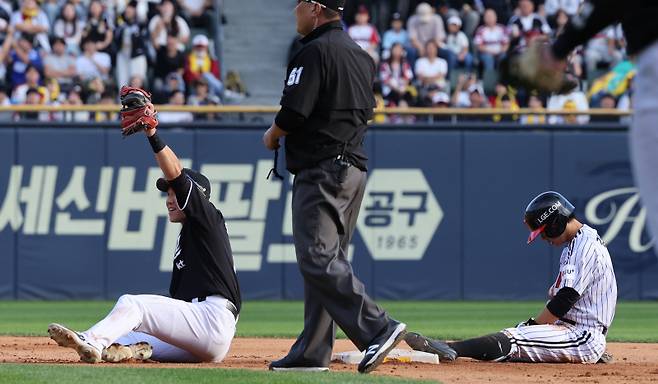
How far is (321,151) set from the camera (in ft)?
21.7

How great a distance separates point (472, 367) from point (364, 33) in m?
11.4

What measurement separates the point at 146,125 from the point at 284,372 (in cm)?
155

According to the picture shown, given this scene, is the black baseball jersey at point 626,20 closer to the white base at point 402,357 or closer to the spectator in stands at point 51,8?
the white base at point 402,357

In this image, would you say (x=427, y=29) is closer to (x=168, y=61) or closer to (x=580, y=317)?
(x=168, y=61)

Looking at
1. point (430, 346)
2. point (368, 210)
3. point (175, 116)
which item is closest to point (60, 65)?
point (175, 116)

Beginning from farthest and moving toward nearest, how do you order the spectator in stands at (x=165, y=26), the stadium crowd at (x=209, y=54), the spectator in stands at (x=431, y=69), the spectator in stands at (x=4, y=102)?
1. the spectator in stands at (x=165, y=26)
2. the spectator in stands at (x=431, y=69)
3. the stadium crowd at (x=209, y=54)
4. the spectator in stands at (x=4, y=102)

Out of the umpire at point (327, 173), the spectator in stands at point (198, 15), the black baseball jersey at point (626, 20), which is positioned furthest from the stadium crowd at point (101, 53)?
the black baseball jersey at point (626, 20)

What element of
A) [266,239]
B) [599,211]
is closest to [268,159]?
[266,239]

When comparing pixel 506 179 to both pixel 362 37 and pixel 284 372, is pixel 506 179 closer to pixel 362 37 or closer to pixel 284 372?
pixel 362 37

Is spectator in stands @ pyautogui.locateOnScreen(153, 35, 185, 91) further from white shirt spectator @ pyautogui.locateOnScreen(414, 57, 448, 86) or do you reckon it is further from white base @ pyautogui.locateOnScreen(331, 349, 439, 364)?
white base @ pyautogui.locateOnScreen(331, 349, 439, 364)

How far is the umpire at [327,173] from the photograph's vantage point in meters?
6.47

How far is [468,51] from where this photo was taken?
18594 mm

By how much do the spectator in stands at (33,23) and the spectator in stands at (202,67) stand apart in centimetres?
209

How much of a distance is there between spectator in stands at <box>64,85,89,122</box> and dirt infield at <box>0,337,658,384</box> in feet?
21.3
